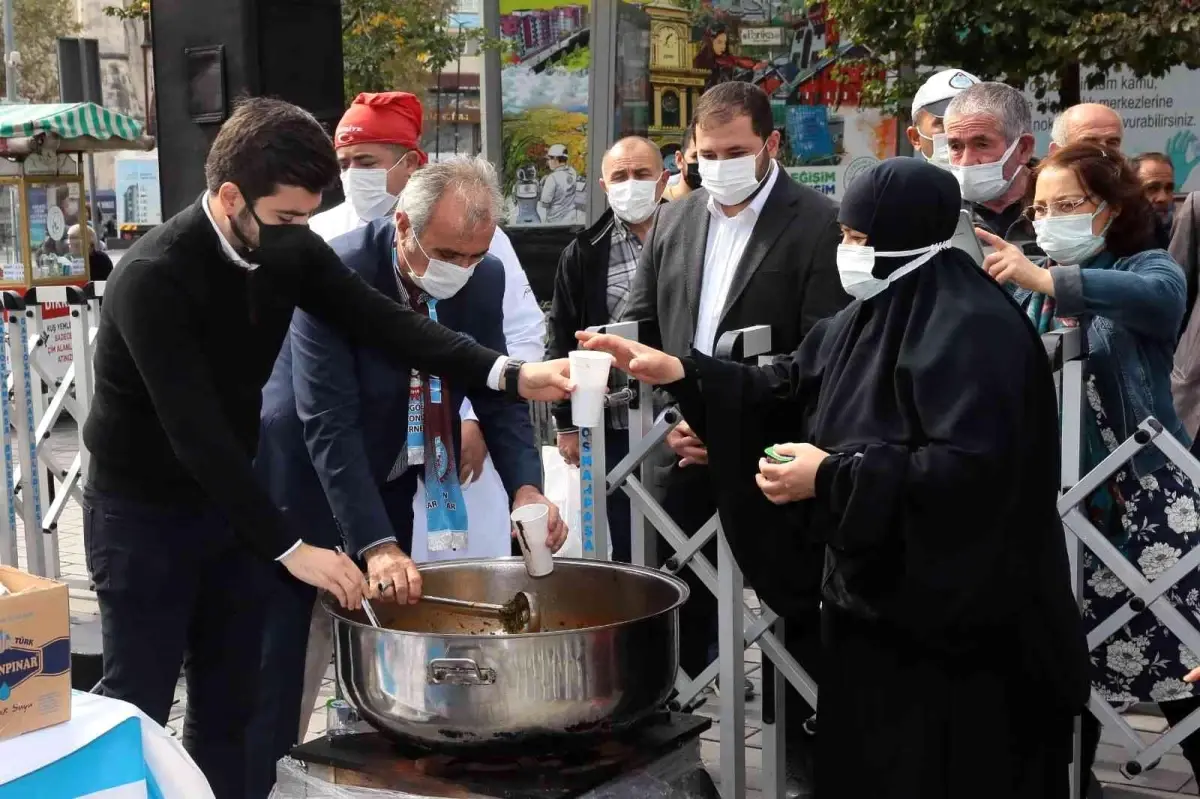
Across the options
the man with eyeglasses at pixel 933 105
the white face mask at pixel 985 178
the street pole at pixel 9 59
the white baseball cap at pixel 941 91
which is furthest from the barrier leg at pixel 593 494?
the street pole at pixel 9 59

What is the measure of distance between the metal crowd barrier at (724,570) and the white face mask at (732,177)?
2.85 feet

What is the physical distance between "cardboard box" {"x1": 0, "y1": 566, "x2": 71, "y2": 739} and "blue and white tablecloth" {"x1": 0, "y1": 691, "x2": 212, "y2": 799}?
29 mm

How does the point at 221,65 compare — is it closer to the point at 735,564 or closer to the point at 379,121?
the point at 379,121

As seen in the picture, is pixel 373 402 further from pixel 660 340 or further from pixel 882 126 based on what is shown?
pixel 882 126

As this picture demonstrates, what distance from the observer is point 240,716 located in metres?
3.60

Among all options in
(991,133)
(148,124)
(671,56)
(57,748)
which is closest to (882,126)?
(671,56)

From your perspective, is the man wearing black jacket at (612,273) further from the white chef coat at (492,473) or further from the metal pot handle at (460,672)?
the metal pot handle at (460,672)

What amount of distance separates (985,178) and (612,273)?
1611 millimetres

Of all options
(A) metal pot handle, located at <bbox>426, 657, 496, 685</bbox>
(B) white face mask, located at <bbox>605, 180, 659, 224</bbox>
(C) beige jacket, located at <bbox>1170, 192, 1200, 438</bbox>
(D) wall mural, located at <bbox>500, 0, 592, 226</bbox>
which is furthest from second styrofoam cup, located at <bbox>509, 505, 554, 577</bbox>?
(D) wall mural, located at <bbox>500, 0, 592, 226</bbox>

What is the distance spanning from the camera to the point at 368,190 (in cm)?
542

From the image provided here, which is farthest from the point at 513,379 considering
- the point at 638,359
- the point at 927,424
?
the point at 927,424

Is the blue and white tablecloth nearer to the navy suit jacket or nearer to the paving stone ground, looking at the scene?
the navy suit jacket

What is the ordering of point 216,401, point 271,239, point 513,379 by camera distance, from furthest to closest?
point 513,379, point 271,239, point 216,401

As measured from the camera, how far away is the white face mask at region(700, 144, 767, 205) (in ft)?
14.5
